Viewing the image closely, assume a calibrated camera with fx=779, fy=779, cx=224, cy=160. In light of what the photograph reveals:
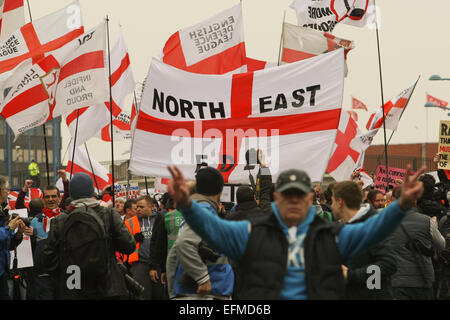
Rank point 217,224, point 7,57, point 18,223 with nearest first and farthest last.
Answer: point 217,224
point 18,223
point 7,57

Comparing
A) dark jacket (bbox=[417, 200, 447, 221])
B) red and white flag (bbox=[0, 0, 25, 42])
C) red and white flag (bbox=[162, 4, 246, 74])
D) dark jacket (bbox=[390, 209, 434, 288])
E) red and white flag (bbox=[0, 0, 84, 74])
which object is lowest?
dark jacket (bbox=[390, 209, 434, 288])

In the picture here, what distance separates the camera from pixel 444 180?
42.5 ft

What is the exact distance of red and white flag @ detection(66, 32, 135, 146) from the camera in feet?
53.8

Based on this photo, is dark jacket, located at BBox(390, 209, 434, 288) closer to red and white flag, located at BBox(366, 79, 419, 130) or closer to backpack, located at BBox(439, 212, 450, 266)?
backpack, located at BBox(439, 212, 450, 266)

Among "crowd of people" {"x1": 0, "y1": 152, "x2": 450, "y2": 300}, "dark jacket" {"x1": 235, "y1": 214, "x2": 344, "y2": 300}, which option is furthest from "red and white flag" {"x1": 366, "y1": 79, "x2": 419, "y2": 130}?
"dark jacket" {"x1": 235, "y1": 214, "x2": 344, "y2": 300}

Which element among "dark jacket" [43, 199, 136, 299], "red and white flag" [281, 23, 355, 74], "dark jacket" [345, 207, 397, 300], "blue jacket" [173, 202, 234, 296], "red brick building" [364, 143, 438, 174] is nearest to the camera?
"dark jacket" [345, 207, 397, 300]

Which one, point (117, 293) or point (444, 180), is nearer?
point (117, 293)

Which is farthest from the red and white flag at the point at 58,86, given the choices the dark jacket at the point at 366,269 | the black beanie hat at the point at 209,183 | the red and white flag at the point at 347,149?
the dark jacket at the point at 366,269

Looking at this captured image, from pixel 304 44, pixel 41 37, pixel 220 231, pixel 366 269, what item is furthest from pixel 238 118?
pixel 41 37

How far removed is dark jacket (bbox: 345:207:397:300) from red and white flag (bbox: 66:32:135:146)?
11.0 m

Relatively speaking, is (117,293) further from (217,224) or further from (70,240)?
(217,224)

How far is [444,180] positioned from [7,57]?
27.7 feet
